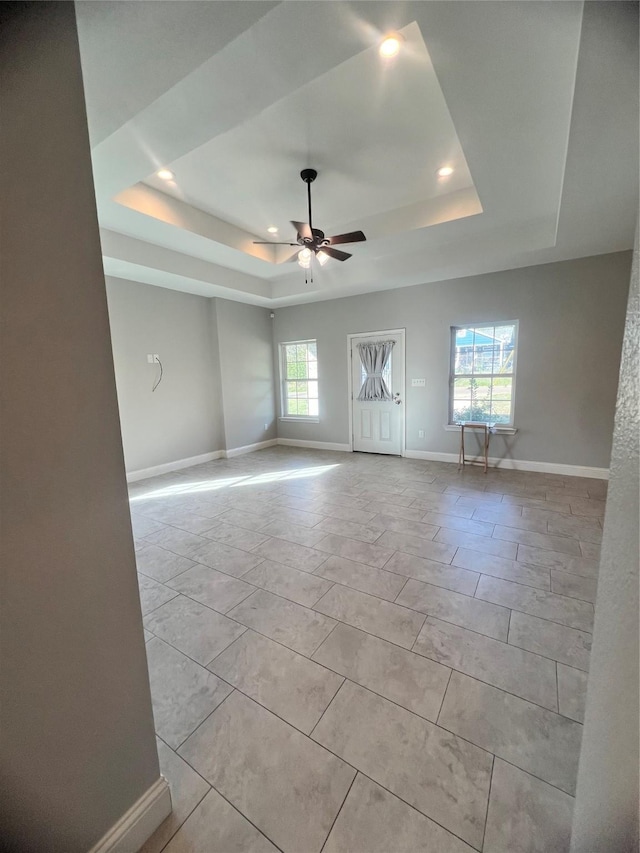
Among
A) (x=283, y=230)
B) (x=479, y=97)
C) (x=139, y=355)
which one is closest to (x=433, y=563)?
(x=479, y=97)

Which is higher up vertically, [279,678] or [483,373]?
[483,373]

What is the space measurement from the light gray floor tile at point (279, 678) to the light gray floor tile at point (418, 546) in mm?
1259

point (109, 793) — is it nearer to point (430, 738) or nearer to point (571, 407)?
point (430, 738)

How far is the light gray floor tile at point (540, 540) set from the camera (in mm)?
2611

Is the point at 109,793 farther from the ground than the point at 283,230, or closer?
closer

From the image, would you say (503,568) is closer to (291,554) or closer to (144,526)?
(291,554)

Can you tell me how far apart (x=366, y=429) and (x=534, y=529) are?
323cm

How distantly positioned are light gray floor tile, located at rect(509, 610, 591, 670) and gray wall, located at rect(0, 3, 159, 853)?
1.83m

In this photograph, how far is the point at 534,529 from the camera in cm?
296

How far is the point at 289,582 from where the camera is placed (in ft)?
7.57

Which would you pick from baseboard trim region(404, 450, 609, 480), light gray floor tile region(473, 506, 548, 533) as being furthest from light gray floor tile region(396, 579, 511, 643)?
baseboard trim region(404, 450, 609, 480)

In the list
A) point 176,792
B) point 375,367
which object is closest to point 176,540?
point 176,792

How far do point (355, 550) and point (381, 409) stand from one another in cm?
335

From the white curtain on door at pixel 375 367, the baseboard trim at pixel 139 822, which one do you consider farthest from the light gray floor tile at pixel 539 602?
the white curtain on door at pixel 375 367
